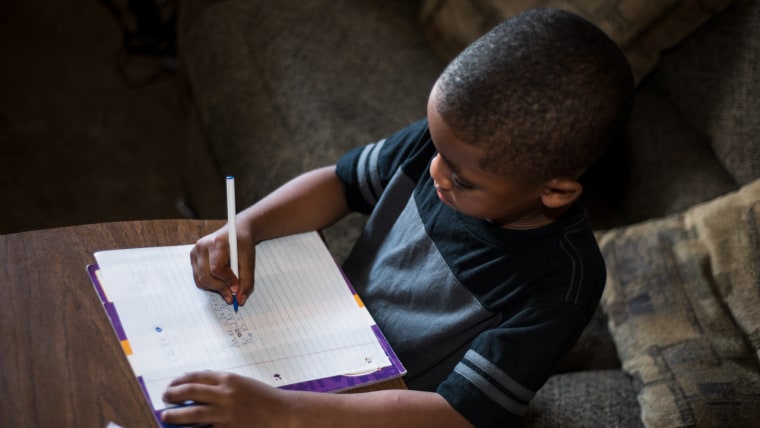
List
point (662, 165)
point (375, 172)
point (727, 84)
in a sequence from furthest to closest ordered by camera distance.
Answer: point (662, 165) < point (727, 84) < point (375, 172)

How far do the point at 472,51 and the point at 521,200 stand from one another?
0.18m

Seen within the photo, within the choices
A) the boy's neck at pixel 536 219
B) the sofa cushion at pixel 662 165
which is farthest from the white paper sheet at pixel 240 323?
the sofa cushion at pixel 662 165

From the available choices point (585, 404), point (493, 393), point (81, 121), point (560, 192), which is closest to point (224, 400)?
point (493, 393)

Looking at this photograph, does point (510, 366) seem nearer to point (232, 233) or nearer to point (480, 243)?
point (480, 243)

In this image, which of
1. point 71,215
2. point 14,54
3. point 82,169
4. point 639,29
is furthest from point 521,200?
point 14,54

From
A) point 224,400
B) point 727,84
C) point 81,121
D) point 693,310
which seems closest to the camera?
point 224,400

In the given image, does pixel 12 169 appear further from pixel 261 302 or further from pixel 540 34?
pixel 540 34

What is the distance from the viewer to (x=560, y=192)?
0.86 m

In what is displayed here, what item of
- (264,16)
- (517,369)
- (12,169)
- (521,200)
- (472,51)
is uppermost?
(472,51)

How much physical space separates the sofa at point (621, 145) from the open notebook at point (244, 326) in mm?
362

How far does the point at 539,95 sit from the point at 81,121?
179cm

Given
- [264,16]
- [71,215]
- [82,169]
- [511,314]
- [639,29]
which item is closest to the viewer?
[511,314]

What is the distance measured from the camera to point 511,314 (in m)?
0.91

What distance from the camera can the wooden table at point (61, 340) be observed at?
29.1 inches
